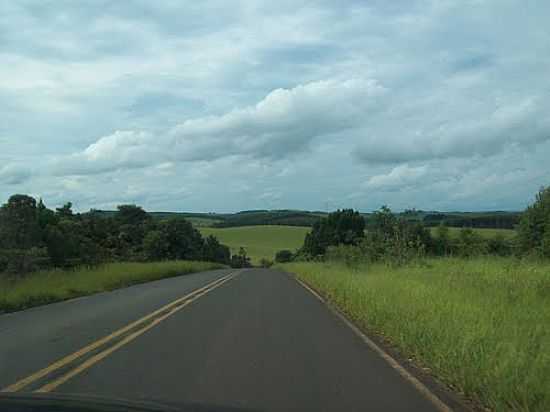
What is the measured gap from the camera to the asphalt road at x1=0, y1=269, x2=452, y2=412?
25.0 ft

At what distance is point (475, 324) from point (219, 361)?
3.91 metres

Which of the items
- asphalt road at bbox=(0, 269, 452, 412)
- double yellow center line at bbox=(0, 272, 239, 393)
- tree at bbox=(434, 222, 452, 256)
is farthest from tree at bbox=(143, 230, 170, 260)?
asphalt road at bbox=(0, 269, 452, 412)

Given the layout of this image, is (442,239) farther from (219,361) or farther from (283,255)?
(283,255)

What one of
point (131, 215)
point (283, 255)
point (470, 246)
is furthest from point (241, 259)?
point (470, 246)

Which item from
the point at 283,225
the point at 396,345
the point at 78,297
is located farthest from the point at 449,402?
the point at 283,225

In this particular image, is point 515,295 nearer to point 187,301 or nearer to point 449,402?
point 449,402

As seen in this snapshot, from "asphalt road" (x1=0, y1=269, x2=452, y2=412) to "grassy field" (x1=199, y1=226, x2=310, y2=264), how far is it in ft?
367

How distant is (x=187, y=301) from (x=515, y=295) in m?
10.5

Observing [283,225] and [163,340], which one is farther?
[283,225]

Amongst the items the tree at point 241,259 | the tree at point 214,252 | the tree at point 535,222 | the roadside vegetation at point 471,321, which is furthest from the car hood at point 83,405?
the tree at point 241,259

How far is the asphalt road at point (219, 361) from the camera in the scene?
25.0 ft

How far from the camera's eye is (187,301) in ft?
70.2

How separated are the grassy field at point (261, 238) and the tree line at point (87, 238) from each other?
685 centimetres

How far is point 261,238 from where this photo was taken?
143125 millimetres
